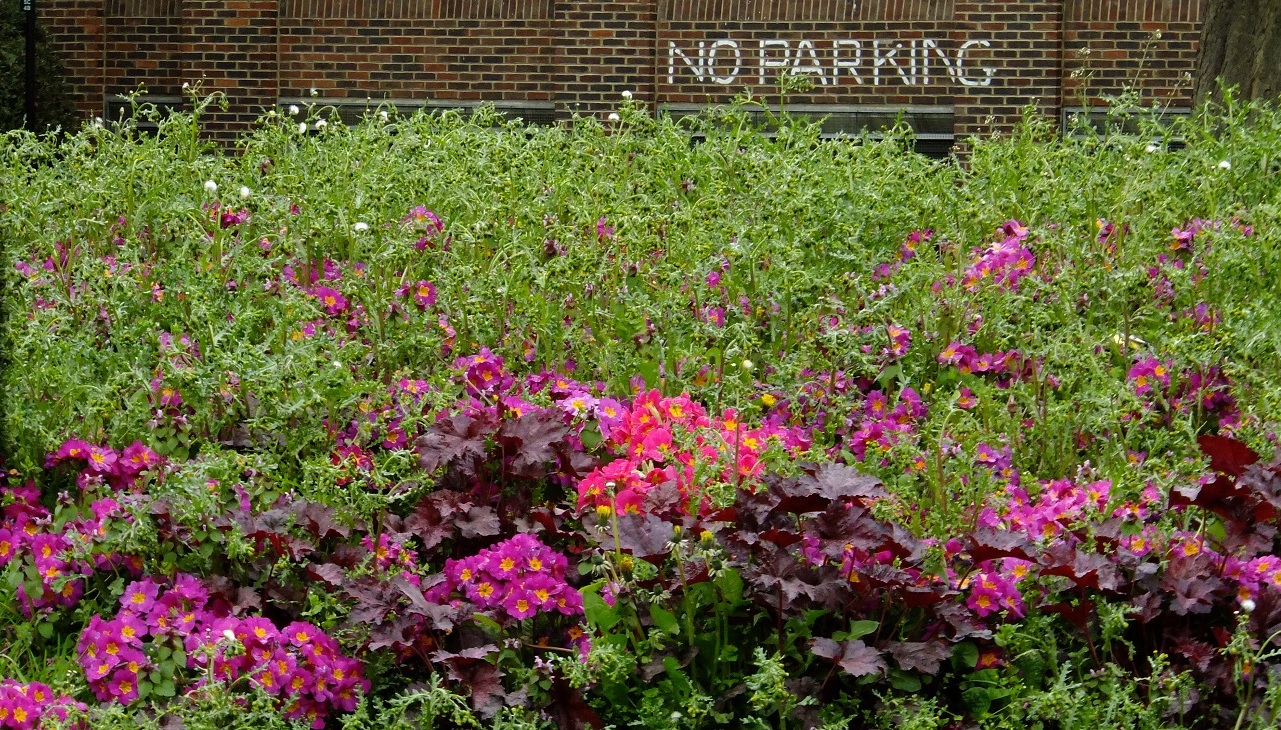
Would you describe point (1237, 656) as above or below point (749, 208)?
below

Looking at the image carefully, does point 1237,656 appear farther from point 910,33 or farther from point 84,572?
point 910,33

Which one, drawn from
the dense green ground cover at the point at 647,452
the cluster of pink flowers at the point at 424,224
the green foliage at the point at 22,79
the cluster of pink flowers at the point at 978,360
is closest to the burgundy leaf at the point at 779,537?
the dense green ground cover at the point at 647,452

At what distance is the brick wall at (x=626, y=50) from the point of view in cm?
1289

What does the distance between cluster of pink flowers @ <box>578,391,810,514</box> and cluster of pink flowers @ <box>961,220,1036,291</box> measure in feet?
4.01

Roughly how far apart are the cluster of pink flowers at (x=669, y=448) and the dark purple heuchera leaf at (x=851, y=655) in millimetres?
493

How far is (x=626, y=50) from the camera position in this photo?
13258 millimetres

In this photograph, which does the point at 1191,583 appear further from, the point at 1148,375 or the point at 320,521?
the point at 320,521

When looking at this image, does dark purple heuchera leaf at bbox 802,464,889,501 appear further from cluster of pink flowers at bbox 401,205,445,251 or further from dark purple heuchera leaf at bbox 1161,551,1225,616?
cluster of pink flowers at bbox 401,205,445,251

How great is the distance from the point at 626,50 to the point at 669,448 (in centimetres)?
1044

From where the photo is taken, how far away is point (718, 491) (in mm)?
3105

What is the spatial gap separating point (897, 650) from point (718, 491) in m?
0.55

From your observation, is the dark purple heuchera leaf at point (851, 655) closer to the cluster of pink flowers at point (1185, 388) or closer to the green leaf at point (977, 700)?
the green leaf at point (977, 700)

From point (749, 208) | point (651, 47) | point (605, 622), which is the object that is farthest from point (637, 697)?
point (651, 47)

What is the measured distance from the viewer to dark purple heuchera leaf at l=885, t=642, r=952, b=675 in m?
2.75
